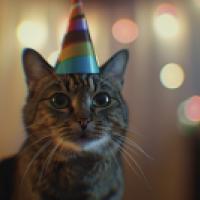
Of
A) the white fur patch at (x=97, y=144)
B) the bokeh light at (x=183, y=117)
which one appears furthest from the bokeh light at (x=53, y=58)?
the bokeh light at (x=183, y=117)

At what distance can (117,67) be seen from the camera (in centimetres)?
103

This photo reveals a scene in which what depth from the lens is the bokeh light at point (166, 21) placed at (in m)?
1.11

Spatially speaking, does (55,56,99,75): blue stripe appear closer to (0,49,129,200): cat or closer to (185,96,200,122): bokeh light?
(0,49,129,200): cat

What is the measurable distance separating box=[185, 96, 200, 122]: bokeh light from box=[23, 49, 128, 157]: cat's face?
0.19 meters

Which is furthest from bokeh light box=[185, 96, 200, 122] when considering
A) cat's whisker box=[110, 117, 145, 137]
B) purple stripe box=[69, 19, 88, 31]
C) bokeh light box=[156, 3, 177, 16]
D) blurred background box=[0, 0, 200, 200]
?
purple stripe box=[69, 19, 88, 31]

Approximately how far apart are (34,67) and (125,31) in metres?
0.28

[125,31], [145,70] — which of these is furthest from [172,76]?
[125,31]

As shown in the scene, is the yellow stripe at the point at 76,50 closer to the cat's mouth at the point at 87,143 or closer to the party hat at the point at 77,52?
the party hat at the point at 77,52

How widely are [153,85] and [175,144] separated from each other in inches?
6.7

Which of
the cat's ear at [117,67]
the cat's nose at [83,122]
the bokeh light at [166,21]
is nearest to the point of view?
the cat's nose at [83,122]

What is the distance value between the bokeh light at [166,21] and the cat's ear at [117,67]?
13 centimetres

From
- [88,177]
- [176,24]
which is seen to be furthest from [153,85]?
[88,177]

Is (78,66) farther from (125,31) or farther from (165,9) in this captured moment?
(165,9)

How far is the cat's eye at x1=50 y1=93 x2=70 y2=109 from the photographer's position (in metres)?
0.94
